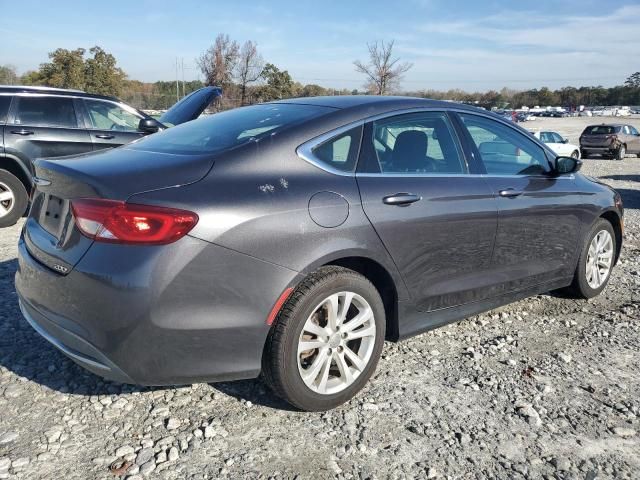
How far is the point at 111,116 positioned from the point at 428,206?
5.98m

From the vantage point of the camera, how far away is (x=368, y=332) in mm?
2963

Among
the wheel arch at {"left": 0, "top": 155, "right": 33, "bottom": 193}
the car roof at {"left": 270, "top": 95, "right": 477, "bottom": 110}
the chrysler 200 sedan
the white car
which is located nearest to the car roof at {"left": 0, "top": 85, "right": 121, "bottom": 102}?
the wheel arch at {"left": 0, "top": 155, "right": 33, "bottom": 193}

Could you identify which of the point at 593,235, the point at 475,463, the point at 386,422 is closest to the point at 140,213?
the point at 386,422

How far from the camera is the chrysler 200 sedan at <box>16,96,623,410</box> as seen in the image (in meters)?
2.39

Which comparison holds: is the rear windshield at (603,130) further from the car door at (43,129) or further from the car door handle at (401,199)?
the car door handle at (401,199)

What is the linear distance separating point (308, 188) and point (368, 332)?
2.72ft

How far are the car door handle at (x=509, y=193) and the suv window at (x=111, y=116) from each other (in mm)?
5788

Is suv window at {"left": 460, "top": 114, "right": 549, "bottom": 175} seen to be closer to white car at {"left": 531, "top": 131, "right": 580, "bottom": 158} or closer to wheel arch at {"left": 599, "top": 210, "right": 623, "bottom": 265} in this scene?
wheel arch at {"left": 599, "top": 210, "right": 623, "bottom": 265}

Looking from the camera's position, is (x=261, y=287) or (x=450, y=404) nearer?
(x=261, y=287)

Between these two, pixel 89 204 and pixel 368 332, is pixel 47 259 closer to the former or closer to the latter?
pixel 89 204

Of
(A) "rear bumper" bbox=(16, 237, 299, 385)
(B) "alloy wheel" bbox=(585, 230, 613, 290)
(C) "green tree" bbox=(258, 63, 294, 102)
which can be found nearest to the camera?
(A) "rear bumper" bbox=(16, 237, 299, 385)

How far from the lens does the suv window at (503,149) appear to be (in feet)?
12.3

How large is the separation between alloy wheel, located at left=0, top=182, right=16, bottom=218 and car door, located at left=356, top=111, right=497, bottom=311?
565 cm

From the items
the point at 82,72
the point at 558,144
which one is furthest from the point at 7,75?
the point at 558,144
